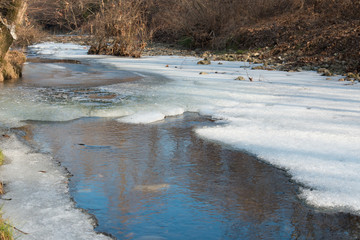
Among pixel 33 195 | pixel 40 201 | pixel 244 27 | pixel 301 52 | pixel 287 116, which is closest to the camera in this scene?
pixel 40 201

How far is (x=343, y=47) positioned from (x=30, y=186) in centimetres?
1312

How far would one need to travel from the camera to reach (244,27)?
23.1 metres

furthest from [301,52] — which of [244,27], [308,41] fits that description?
[244,27]

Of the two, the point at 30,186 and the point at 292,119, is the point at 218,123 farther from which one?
the point at 30,186

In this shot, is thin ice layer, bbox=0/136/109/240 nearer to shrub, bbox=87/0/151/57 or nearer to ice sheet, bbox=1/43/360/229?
ice sheet, bbox=1/43/360/229

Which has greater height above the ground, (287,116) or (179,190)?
(287,116)

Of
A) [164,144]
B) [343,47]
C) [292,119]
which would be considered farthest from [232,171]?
[343,47]

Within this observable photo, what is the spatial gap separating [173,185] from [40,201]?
1.32 meters

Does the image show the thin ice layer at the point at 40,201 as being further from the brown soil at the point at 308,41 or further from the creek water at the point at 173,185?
the brown soil at the point at 308,41

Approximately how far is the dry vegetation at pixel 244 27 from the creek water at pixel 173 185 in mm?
6994

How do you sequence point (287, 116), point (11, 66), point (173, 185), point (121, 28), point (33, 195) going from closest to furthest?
point (33, 195)
point (173, 185)
point (287, 116)
point (11, 66)
point (121, 28)

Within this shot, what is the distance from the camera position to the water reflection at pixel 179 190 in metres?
3.67

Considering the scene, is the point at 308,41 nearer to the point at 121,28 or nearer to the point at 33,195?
the point at 121,28

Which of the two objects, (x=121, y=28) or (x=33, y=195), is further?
(x=121, y=28)
